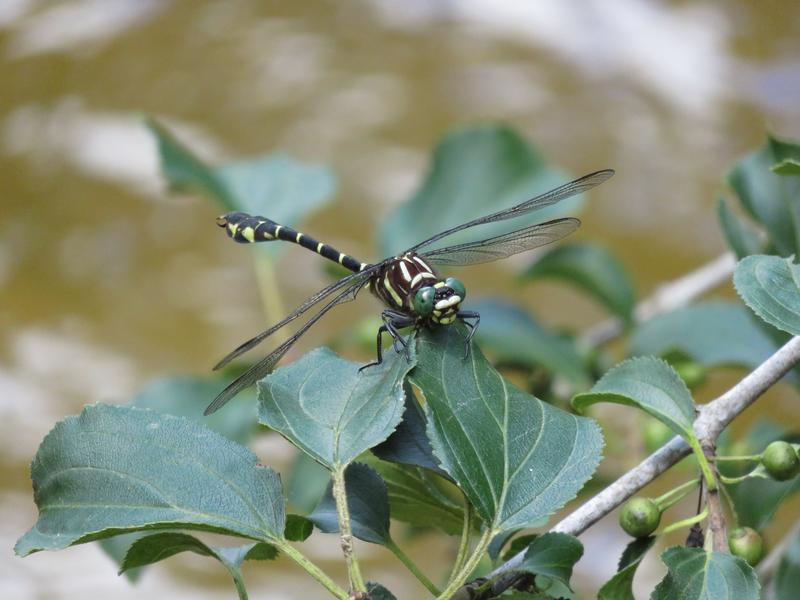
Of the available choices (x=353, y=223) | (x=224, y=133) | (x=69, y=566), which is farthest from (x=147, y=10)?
(x=69, y=566)

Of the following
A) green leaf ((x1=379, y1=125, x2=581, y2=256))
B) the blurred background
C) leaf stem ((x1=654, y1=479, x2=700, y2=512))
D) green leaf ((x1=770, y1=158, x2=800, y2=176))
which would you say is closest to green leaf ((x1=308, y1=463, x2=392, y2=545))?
leaf stem ((x1=654, y1=479, x2=700, y2=512))

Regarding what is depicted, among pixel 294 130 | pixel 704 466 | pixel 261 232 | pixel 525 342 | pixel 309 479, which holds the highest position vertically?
pixel 704 466

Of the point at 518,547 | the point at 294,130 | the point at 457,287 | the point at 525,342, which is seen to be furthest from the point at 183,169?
the point at 294,130

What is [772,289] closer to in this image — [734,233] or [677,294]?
[734,233]

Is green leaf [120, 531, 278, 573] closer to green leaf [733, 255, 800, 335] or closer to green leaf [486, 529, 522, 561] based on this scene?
green leaf [486, 529, 522, 561]

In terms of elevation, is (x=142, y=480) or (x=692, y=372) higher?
(x=142, y=480)

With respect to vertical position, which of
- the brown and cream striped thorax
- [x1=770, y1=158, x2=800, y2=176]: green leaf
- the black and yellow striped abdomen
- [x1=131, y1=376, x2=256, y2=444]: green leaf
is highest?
[x1=770, y1=158, x2=800, y2=176]: green leaf

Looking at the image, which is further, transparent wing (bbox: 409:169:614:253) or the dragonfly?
transparent wing (bbox: 409:169:614:253)
